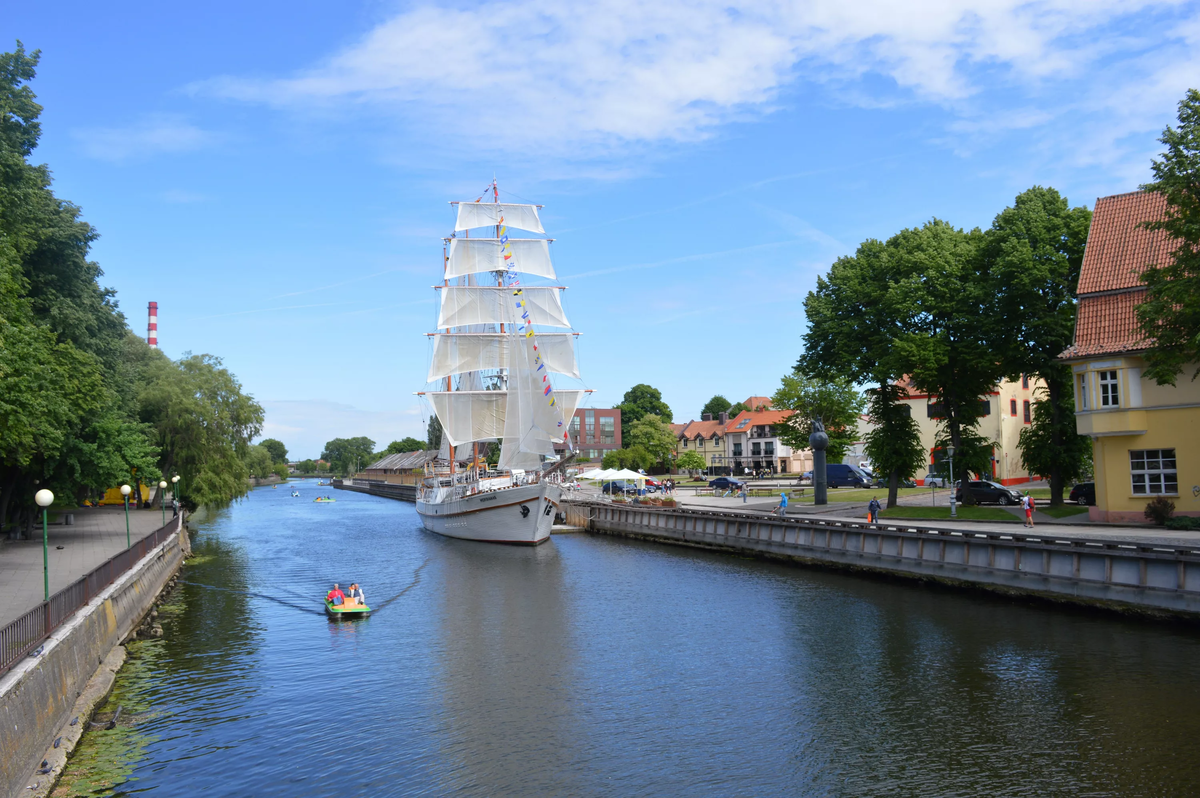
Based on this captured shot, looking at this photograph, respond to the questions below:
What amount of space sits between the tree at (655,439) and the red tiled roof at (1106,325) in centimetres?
8162

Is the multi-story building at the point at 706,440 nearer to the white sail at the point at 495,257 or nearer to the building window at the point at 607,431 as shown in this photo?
the building window at the point at 607,431

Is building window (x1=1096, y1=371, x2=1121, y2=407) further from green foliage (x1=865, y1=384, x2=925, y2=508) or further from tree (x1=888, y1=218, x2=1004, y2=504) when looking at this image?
green foliage (x1=865, y1=384, x2=925, y2=508)

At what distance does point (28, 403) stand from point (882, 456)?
40678 millimetres

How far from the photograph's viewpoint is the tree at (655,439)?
12031cm

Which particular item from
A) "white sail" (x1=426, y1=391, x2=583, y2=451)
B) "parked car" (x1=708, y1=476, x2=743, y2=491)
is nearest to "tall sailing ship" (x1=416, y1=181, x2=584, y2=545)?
"white sail" (x1=426, y1=391, x2=583, y2=451)

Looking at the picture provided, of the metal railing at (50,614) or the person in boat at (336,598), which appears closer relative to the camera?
the metal railing at (50,614)

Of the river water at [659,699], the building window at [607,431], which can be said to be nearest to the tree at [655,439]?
the building window at [607,431]

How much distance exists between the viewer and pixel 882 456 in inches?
1895

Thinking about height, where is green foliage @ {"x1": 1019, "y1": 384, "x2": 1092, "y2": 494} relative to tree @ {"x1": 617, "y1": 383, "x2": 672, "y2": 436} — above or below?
below

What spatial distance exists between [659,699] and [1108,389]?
27.5m

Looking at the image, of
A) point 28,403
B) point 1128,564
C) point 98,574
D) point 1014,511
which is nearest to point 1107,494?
point 1014,511

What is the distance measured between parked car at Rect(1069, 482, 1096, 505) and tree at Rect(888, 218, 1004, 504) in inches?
213

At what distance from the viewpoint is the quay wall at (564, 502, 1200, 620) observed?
76.9 ft

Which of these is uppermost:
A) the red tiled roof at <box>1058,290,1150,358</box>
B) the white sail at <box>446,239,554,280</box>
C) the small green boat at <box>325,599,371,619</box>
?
the white sail at <box>446,239,554,280</box>
